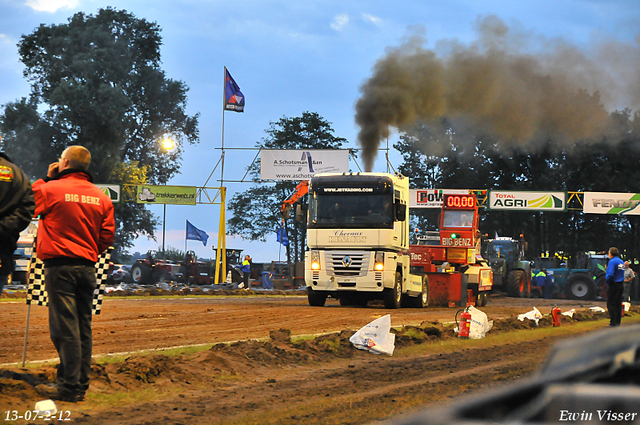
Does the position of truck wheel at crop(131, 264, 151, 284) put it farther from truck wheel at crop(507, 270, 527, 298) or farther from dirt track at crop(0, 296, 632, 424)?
dirt track at crop(0, 296, 632, 424)

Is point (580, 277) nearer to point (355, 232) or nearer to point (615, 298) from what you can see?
point (355, 232)

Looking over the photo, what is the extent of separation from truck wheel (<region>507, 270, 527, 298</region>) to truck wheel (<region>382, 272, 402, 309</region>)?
14315 mm

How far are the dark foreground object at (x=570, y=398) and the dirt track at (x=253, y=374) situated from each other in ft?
14.9

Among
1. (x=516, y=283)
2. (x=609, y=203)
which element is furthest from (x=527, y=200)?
(x=516, y=283)

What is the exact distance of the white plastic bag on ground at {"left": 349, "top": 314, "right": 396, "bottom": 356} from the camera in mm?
10688

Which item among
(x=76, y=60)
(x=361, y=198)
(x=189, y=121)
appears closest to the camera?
(x=361, y=198)

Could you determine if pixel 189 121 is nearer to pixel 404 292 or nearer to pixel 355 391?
pixel 404 292

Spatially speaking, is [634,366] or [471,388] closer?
[634,366]

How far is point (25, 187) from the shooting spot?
5.23m

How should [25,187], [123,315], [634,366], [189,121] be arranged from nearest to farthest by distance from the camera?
1. [634,366]
2. [25,187]
3. [123,315]
4. [189,121]

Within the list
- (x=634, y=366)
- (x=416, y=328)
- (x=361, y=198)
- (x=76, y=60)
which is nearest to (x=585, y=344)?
(x=634, y=366)

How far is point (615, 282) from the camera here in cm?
1630

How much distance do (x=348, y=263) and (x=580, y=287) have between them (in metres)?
21.0

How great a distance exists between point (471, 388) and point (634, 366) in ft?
20.8
